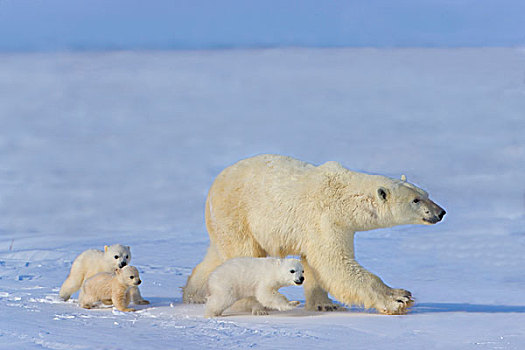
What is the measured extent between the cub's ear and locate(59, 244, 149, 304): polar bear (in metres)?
3.10

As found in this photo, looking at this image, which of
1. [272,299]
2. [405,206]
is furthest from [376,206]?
[272,299]

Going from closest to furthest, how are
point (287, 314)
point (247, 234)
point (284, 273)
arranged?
point (284, 273) → point (287, 314) → point (247, 234)

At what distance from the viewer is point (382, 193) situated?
9.27 metres

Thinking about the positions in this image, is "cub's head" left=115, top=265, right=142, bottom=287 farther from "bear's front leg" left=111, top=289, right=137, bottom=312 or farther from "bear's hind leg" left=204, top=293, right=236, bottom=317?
"bear's hind leg" left=204, top=293, right=236, bottom=317

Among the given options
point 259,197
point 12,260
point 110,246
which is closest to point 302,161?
point 259,197

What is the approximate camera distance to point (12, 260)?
12711 mm

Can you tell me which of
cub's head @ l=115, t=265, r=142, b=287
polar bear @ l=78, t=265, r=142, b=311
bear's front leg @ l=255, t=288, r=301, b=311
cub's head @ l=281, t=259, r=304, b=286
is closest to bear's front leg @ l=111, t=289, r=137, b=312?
polar bear @ l=78, t=265, r=142, b=311

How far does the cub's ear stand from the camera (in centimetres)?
925

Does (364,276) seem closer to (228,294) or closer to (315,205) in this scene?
(315,205)

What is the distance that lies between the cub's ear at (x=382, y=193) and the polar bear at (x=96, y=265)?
3.10m

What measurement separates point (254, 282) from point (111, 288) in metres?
1.87

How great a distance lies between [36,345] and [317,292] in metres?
3.51

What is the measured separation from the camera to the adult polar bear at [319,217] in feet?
30.0

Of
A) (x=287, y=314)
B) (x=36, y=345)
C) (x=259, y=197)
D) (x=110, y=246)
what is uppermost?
(x=259, y=197)
